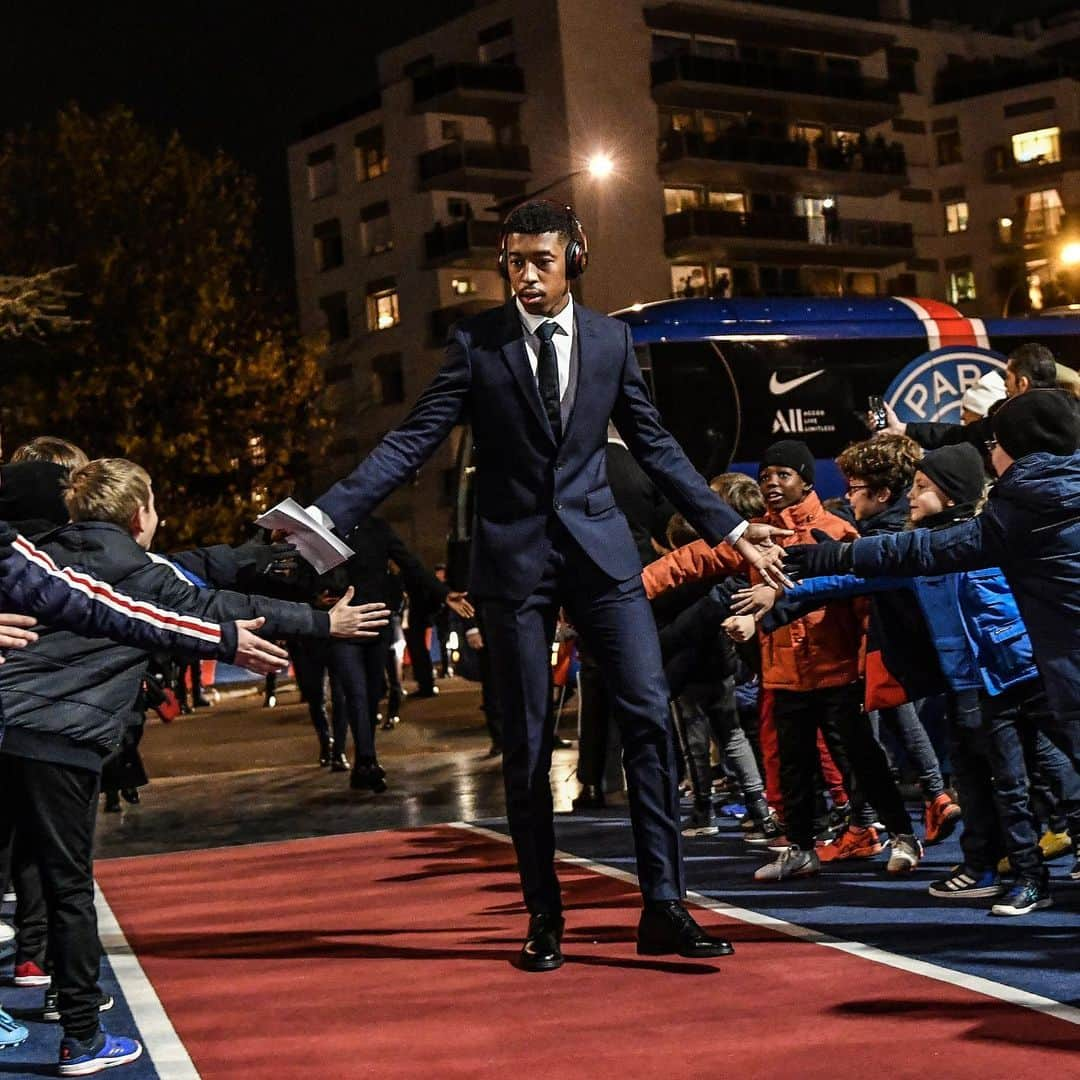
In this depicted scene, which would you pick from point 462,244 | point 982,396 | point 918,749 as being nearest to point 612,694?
point 918,749

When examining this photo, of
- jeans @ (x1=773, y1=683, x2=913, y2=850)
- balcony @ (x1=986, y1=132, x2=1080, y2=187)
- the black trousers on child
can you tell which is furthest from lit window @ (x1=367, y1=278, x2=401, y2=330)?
the black trousers on child

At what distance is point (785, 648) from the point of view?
7582mm

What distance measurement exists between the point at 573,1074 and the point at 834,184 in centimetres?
5944

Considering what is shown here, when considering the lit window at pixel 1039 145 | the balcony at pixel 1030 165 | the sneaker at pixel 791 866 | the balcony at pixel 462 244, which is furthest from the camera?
the lit window at pixel 1039 145

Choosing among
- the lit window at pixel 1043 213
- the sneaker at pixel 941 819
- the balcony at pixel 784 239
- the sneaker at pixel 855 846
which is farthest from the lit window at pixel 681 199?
the sneaker at pixel 855 846

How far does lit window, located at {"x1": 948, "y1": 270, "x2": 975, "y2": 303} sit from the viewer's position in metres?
68.3

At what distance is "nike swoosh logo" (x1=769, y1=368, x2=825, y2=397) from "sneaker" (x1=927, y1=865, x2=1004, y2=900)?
14.8 metres

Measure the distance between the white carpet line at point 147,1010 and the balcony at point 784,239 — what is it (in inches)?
1965

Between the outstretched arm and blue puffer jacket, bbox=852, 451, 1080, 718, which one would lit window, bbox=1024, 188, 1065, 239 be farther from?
the outstretched arm

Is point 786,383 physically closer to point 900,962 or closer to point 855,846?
point 855,846

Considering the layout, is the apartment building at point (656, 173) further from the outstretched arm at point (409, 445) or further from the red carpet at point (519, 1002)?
the outstretched arm at point (409, 445)

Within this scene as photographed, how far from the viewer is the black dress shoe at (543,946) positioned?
579 cm

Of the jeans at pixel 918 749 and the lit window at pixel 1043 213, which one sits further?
the lit window at pixel 1043 213

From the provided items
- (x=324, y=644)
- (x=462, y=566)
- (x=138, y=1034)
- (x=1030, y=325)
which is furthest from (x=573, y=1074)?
(x=1030, y=325)
